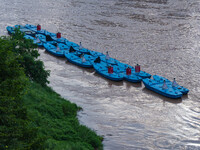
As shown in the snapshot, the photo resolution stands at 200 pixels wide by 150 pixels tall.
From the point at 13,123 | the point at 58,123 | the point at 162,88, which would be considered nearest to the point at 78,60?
the point at 162,88

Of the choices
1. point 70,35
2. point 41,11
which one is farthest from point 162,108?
point 41,11

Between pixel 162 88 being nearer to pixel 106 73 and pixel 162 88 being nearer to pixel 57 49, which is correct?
pixel 106 73

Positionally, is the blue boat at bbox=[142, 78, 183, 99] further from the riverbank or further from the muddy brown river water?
the riverbank

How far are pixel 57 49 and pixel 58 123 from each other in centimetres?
1854

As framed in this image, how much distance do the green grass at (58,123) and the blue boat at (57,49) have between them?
1269cm

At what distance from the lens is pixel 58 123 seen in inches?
772

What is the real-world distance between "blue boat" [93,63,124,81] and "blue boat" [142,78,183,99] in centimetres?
264

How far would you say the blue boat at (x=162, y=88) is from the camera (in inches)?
1043

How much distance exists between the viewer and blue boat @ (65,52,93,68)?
3306cm

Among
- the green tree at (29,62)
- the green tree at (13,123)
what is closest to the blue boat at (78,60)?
the green tree at (29,62)

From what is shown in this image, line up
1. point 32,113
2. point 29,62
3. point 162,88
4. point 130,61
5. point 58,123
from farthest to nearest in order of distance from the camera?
1. point 130,61
2. point 162,88
3. point 29,62
4. point 58,123
5. point 32,113

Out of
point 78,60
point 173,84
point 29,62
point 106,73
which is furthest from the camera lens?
point 78,60

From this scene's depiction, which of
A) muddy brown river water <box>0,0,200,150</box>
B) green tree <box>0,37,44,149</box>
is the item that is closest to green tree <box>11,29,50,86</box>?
muddy brown river water <box>0,0,200,150</box>

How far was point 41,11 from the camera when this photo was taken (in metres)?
62.5
